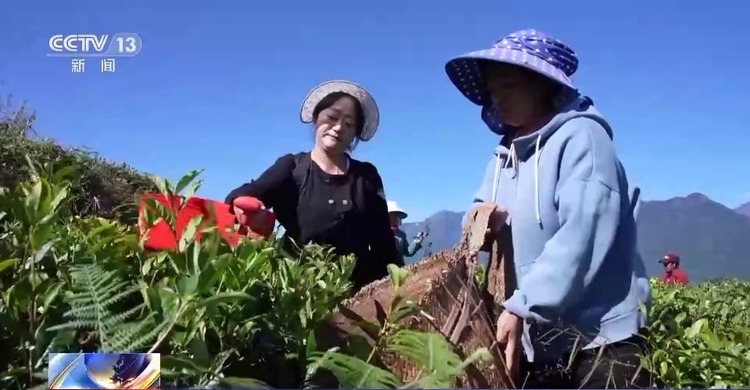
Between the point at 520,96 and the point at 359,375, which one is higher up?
the point at 520,96

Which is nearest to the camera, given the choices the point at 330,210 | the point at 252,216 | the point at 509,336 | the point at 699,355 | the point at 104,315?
the point at 104,315

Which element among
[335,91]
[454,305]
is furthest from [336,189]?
[454,305]

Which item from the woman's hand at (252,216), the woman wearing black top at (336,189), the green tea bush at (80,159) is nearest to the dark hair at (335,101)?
the woman wearing black top at (336,189)

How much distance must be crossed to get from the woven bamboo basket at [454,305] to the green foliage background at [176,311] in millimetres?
24

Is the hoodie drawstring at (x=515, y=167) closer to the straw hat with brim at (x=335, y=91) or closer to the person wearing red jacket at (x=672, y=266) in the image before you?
the straw hat with brim at (x=335, y=91)

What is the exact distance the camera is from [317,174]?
2.28 metres

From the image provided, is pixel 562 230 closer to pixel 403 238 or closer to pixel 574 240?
pixel 574 240

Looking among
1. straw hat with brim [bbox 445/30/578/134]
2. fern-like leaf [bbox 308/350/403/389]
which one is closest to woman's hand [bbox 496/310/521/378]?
straw hat with brim [bbox 445/30/578/134]

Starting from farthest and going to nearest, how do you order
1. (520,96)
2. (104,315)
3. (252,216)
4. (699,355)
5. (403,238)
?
(403,238), (520,96), (252,216), (699,355), (104,315)

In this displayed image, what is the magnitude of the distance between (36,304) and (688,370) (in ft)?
2.28

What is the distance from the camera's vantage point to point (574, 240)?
1.10m

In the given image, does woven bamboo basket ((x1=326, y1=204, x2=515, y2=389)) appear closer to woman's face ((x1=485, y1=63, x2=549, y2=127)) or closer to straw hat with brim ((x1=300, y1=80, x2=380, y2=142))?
woman's face ((x1=485, y1=63, x2=549, y2=127))

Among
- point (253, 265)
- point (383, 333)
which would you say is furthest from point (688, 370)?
point (253, 265)

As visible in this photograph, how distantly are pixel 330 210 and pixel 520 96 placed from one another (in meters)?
1.00
